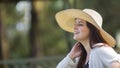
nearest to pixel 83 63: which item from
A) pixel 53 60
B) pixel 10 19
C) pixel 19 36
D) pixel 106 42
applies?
pixel 106 42

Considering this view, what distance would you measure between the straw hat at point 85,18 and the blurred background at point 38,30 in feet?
11.9

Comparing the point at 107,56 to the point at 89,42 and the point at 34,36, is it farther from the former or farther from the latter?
the point at 34,36

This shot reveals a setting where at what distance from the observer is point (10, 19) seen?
87.8 feet

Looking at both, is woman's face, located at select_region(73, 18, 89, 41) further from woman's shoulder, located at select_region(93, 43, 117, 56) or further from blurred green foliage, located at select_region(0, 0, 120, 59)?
blurred green foliage, located at select_region(0, 0, 120, 59)

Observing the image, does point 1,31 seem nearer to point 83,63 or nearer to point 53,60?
point 53,60

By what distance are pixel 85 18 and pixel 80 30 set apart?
0.44ft

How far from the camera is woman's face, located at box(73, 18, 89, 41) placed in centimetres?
507

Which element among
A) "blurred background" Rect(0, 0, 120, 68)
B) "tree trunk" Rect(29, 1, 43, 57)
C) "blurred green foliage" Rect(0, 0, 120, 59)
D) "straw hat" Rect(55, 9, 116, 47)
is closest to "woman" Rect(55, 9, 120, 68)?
"straw hat" Rect(55, 9, 116, 47)

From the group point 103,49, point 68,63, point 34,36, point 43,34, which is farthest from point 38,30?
point 103,49

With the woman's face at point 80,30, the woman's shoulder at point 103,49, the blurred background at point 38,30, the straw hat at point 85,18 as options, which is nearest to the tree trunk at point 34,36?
the blurred background at point 38,30

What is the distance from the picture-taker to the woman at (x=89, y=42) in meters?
4.81

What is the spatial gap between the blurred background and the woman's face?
399 centimetres

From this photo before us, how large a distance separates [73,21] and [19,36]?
2353 centimetres

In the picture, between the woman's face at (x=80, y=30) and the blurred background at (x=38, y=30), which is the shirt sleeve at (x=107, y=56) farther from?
the blurred background at (x=38, y=30)
